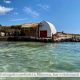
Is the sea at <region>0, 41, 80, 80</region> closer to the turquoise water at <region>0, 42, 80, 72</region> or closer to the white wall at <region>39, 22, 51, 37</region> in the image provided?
the turquoise water at <region>0, 42, 80, 72</region>

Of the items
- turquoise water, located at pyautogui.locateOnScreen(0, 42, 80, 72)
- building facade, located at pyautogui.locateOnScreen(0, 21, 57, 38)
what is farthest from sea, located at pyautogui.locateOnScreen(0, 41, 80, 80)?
building facade, located at pyautogui.locateOnScreen(0, 21, 57, 38)

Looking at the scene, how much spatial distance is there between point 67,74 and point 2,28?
43719 mm

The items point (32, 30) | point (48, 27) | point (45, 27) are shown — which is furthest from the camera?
point (32, 30)

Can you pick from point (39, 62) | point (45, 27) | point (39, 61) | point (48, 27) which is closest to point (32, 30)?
point (45, 27)

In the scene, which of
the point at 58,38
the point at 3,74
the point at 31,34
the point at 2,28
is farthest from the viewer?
the point at 2,28

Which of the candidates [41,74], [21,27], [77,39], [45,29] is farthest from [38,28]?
[41,74]

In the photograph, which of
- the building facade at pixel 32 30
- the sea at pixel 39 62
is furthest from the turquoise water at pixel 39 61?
the building facade at pixel 32 30

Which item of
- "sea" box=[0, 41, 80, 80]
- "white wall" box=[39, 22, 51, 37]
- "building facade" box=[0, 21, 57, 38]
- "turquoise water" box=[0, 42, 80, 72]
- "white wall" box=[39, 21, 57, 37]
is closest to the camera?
"sea" box=[0, 41, 80, 80]

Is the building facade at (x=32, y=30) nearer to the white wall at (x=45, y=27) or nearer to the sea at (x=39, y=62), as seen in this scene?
the white wall at (x=45, y=27)

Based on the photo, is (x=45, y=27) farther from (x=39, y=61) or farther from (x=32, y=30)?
(x=39, y=61)

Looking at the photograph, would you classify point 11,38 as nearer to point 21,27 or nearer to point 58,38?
point 21,27

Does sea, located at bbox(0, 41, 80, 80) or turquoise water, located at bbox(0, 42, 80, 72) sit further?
turquoise water, located at bbox(0, 42, 80, 72)

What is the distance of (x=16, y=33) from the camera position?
143 feet

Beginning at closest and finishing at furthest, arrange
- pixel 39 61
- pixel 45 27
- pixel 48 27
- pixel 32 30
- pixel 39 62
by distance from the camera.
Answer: pixel 39 62 → pixel 39 61 → pixel 48 27 → pixel 45 27 → pixel 32 30
